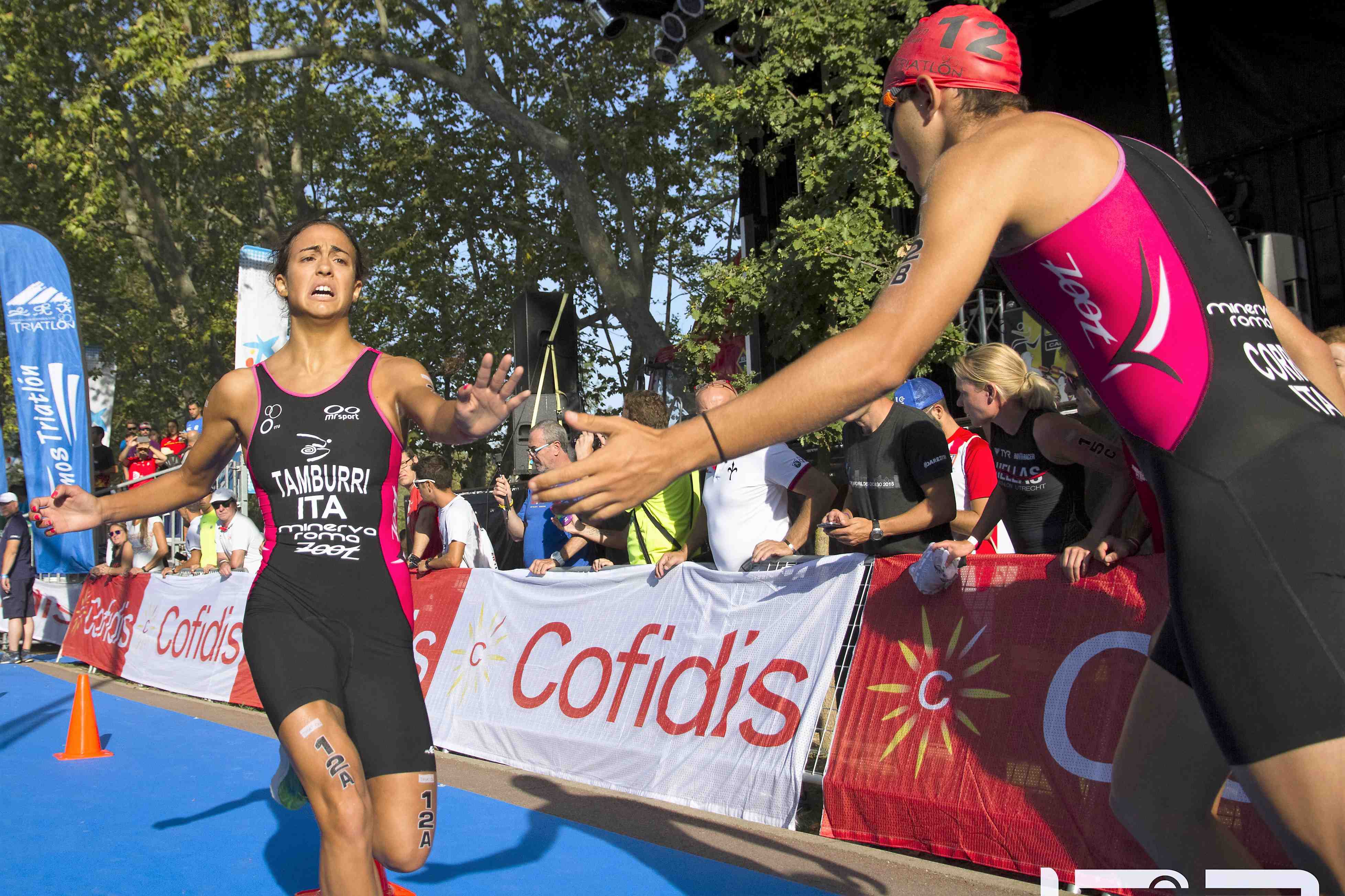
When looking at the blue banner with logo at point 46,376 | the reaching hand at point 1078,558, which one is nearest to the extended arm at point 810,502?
the reaching hand at point 1078,558

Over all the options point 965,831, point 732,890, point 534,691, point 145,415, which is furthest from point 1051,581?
point 145,415

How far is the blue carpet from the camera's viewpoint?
4.24 meters

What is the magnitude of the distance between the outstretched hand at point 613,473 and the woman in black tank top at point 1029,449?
3.63 meters

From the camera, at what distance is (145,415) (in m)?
35.5

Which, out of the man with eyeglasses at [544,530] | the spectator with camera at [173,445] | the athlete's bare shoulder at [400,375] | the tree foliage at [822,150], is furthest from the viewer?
the spectator with camera at [173,445]

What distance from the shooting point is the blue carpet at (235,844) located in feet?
13.9

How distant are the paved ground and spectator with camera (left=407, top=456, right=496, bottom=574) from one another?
166 centimetres

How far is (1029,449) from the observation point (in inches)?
198

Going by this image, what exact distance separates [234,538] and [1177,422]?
10.3 metres

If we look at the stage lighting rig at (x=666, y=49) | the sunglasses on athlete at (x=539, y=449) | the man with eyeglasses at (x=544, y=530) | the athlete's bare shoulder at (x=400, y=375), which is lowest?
the man with eyeglasses at (x=544, y=530)

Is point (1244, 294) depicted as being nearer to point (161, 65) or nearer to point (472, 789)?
point (472, 789)

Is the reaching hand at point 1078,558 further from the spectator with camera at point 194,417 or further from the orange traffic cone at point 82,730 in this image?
the spectator with camera at point 194,417

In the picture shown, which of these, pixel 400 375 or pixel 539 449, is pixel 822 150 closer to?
pixel 539 449

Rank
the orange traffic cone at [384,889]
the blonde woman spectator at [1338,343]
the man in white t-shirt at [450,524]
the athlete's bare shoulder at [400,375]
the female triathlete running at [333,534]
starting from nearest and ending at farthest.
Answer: the female triathlete running at [333,534] → the orange traffic cone at [384,889] → the athlete's bare shoulder at [400,375] → the blonde woman spectator at [1338,343] → the man in white t-shirt at [450,524]
